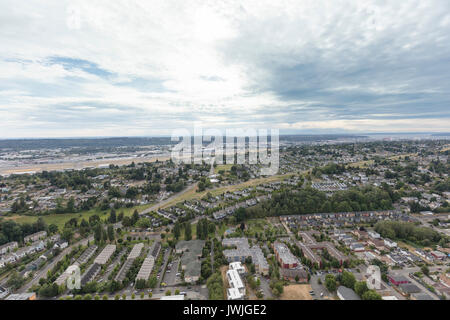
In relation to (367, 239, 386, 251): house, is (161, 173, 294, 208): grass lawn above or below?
above

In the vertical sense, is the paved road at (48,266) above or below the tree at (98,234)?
below

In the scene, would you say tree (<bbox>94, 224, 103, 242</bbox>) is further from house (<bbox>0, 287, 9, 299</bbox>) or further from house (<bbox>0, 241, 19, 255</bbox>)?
house (<bbox>0, 241, 19, 255</bbox>)

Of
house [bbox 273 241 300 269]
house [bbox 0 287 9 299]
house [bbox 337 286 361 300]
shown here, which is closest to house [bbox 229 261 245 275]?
house [bbox 273 241 300 269]

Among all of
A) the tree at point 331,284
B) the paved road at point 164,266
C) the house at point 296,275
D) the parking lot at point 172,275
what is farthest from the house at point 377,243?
the paved road at point 164,266

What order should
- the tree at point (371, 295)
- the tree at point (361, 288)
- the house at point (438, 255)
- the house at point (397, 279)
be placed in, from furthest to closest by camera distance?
the house at point (438, 255) → the house at point (397, 279) → the tree at point (361, 288) → the tree at point (371, 295)

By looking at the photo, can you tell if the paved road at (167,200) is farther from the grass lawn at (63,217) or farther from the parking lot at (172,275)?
the parking lot at (172,275)

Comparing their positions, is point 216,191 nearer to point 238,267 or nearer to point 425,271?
point 238,267

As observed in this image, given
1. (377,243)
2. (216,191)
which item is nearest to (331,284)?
(377,243)
